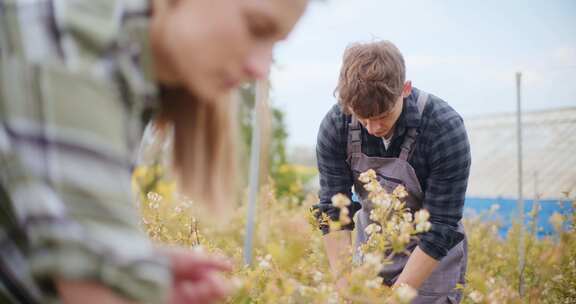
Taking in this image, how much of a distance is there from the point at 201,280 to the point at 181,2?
30cm

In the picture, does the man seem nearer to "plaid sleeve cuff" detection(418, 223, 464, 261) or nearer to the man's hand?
"plaid sleeve cuff" detection(418, 223, 464, 261)

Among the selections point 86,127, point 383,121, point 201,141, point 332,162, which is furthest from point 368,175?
point 86,127

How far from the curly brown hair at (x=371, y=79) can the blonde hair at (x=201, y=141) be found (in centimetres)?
117

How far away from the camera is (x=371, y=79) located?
1.86m

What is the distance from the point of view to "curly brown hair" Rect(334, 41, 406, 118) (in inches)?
72.5

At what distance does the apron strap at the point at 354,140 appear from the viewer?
6.81ft

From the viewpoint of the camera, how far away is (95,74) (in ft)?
1.63

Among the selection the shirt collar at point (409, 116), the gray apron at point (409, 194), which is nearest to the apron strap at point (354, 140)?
the gray apron at point (409, 194)

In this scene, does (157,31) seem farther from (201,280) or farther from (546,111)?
(546,111)

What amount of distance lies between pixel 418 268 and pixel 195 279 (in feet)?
4.73

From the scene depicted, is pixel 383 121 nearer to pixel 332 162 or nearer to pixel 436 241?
pixel 332 162

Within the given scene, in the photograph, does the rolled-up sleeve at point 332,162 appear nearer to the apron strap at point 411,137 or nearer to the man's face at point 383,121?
the man's face at point 383,121

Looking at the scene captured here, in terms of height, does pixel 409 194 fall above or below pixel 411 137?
below

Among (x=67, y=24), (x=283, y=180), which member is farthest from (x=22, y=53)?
(x=283, y=180)
